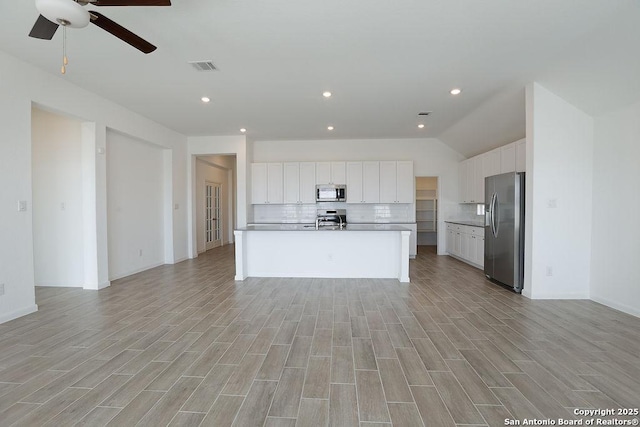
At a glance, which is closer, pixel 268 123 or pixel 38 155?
pixel 38 155

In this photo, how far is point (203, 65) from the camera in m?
3.57

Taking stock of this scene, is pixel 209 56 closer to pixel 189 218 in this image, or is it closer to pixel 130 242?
pixel 130 242

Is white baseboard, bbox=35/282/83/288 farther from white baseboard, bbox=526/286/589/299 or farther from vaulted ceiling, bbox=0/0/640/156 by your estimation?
white baseboard, bbox=526/286/589/299

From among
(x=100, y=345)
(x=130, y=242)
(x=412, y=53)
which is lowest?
(x=100, y=345)

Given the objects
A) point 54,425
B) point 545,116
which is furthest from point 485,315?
point 54,425

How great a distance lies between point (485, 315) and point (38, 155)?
22.2ft

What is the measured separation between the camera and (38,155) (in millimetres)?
4660

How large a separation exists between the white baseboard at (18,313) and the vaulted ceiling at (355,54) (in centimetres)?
290

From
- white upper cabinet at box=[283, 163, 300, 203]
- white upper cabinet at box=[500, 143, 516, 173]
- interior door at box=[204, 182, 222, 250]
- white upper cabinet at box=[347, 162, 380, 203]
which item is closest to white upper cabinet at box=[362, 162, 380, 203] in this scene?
A: white upper cabinet at box=[347, 162, 380, 203]

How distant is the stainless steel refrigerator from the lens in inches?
167

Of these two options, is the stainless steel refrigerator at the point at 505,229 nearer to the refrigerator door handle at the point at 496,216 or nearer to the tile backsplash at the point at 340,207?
the refrigerator door handle at the point at 496,216

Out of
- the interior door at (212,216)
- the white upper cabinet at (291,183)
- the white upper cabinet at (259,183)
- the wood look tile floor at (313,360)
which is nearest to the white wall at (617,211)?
the wood look tile floor at (313,360)

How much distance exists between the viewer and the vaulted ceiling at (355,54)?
2.57 meters

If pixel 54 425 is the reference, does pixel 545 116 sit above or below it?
above
